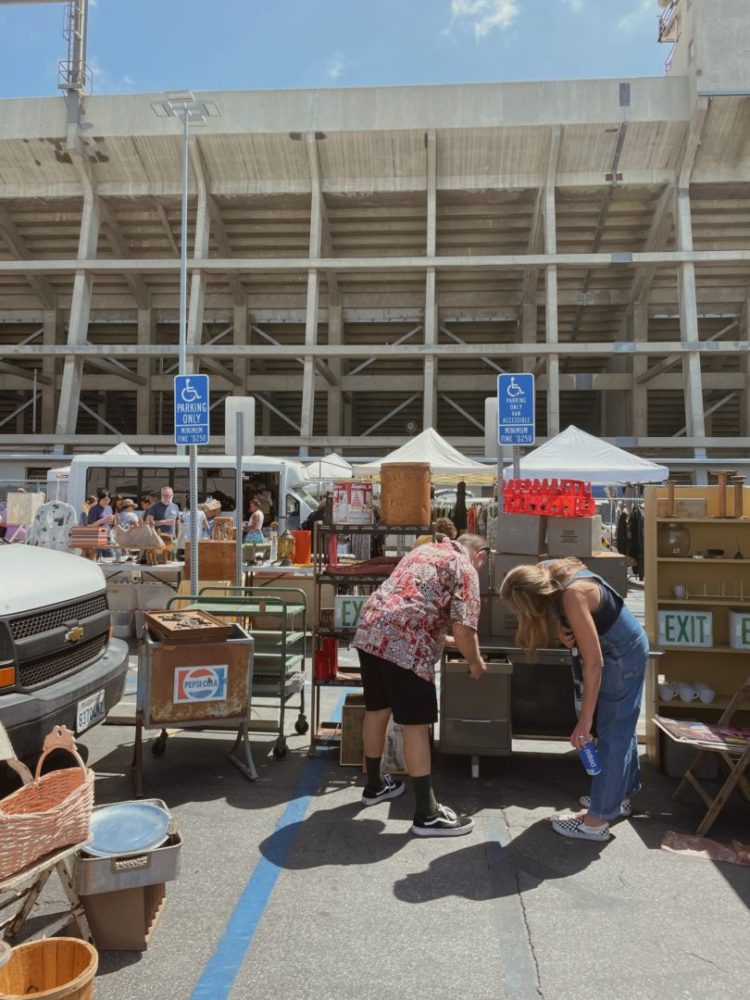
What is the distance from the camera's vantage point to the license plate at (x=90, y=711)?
3.62m

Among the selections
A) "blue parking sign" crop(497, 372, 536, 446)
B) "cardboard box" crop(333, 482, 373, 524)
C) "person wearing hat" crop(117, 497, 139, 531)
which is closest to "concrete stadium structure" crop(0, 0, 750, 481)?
"person wearing hat" crop(117, 497, 139, 531)

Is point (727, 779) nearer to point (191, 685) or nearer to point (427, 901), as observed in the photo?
point (427, 901)

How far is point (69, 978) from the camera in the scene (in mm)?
2160

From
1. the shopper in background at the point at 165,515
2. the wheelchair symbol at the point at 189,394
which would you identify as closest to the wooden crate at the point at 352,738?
the wheelchair symbol at the point at 189,394

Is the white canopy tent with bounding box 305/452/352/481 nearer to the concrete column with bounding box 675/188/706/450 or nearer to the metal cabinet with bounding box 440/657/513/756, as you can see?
the concrete column with bounding box 675/188/706/450

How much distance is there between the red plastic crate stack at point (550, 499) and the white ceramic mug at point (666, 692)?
1.32 metres

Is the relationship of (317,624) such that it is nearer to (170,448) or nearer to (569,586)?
(569,586)

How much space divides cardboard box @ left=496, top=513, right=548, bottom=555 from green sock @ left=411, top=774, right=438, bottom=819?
189cm

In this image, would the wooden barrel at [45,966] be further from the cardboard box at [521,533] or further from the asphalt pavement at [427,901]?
the cardboard box at [521,533]

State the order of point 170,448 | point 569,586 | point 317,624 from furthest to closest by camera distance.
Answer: point 170,448, point 317,624, point 569,586

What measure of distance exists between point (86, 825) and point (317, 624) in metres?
2.59

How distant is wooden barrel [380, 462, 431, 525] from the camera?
200 inches

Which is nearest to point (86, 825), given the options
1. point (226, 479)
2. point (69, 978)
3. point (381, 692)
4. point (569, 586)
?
point (69, 978)

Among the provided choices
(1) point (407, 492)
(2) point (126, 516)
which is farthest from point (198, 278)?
(1) point (407, 492)
